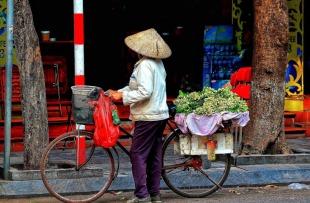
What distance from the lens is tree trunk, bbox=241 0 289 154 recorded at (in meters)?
10.5

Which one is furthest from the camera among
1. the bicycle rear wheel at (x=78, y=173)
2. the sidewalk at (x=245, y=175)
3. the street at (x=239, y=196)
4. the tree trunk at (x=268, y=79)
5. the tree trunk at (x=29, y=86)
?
the tree trunk at (x=268, y=79)

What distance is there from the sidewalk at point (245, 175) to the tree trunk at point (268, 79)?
0.68ft

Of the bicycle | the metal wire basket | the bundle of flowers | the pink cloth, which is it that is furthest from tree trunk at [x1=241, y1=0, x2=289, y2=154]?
the metal wire basket

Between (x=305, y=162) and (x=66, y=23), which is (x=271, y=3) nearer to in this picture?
(x=305, y=162)

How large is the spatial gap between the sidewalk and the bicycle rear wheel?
0.23m

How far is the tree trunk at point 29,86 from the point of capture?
373 inches

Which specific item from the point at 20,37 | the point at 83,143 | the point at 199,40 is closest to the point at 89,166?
the point at 83,143

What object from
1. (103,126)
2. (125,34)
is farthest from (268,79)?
(125,34)

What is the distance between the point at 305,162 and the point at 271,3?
2199 millimetres

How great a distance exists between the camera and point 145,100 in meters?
8.14

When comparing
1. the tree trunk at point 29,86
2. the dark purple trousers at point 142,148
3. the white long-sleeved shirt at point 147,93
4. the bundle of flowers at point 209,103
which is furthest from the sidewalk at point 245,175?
the white long-sleeved shirt at point 147,93

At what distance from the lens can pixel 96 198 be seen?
27.7 ft

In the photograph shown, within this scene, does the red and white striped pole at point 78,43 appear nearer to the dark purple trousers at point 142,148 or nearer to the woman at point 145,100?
the woman at point 145,100

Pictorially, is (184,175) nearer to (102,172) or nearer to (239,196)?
(239,196)
